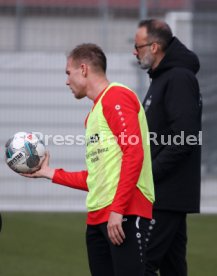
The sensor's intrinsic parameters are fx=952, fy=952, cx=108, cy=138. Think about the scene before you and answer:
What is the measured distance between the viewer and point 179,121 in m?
5.98

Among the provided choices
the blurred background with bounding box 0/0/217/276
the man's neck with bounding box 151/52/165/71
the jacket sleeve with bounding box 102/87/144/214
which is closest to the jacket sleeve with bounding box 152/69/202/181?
the man's neck with bounding box 151/52/165/71

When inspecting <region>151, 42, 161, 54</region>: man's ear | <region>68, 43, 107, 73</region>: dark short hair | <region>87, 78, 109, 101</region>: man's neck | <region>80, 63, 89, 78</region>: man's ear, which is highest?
<region>151, 42, 161, 54</region>: man's ear

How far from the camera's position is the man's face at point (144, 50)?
20.7 feet

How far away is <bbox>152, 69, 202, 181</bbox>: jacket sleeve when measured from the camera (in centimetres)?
598

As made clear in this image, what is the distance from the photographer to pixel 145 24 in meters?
6.38

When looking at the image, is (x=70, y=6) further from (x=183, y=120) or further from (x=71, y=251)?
(x=183, y=120)

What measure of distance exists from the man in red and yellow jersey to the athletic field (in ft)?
10.3

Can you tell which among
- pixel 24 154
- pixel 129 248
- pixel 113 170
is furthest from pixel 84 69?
pixel 129 248

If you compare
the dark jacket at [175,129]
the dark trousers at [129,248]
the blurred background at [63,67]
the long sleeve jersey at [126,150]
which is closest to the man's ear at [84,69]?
the long sleeve jersey at [126,150]

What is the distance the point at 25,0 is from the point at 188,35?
241 cm

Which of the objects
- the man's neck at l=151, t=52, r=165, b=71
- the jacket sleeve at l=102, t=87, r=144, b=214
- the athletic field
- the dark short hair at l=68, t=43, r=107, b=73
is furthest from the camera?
the athletic field

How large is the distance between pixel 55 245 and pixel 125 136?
5162mm

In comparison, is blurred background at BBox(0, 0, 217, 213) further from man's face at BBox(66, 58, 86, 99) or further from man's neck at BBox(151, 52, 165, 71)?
man's face at BBox(66, 58, 86, 99)

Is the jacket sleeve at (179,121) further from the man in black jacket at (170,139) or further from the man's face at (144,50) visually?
the man's face at (144,50)
